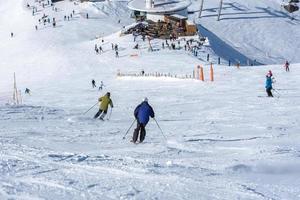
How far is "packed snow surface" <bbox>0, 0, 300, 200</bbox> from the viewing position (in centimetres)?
1103

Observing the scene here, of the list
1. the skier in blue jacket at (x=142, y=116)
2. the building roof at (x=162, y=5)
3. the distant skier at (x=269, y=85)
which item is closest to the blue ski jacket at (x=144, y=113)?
the skier in blue jacket at (x=142, y=116)

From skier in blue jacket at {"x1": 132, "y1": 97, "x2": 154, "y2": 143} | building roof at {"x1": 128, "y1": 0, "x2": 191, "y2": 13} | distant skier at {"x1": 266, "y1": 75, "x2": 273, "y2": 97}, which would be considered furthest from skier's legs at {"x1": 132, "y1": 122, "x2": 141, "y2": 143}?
building roof at {"x1": 128, "y1": 0, "x2": 191, "y2": 13}

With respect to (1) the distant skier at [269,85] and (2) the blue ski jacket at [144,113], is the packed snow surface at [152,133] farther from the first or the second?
(2) the blue ski jacket at [144,113]

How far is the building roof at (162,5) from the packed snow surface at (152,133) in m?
17.2

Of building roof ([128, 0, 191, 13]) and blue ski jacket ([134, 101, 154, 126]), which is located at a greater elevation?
building roof ([128, 0, 191, 13])

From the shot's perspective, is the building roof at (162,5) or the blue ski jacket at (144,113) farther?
the building roof at (162,5)

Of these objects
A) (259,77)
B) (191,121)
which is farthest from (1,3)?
(191,121)

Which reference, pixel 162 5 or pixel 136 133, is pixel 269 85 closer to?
pixel 136 133

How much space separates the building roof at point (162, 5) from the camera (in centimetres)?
7038

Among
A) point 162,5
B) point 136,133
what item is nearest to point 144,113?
point 136,133

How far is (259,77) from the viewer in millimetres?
38062

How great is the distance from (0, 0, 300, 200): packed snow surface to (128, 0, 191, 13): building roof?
17167 mm

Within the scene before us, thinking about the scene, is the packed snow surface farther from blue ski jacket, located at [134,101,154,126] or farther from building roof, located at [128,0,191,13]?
building roof, located at [128,0,191,13]

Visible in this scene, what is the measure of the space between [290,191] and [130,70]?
121 ft
